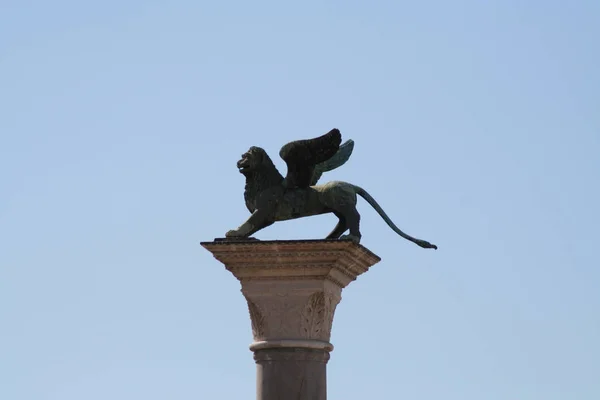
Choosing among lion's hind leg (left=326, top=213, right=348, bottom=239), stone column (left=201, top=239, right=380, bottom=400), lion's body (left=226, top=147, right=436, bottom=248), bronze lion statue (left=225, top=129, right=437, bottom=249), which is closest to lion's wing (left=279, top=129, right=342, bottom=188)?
bronze lion statue (left=225, top=129, right=437, bottom=249)

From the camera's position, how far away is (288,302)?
22.5m

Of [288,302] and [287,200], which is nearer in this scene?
[288,302]

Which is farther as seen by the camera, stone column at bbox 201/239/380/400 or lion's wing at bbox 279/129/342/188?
lion's wing at bbox 279/129/342/188

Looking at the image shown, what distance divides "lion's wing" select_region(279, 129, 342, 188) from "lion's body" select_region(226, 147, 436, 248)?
0.17m

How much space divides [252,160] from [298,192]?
2.63ft

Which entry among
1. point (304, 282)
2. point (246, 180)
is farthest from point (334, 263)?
point (246, 180)

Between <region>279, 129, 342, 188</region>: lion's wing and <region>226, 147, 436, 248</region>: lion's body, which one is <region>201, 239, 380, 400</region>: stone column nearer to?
<region>226, 147, 436, 248</region>: lion's body

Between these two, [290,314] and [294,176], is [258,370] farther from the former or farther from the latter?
[294,176]

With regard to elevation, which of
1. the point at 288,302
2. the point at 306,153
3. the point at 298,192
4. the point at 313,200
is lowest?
the point at 288,302

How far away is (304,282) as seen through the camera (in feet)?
73.6

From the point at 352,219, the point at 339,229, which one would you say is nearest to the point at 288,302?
the point at 339,229

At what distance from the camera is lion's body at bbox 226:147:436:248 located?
75.3 ft

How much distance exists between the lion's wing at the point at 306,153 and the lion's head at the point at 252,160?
0.29 m

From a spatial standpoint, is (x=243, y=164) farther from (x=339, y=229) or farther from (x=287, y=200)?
(x=339, y=229)
